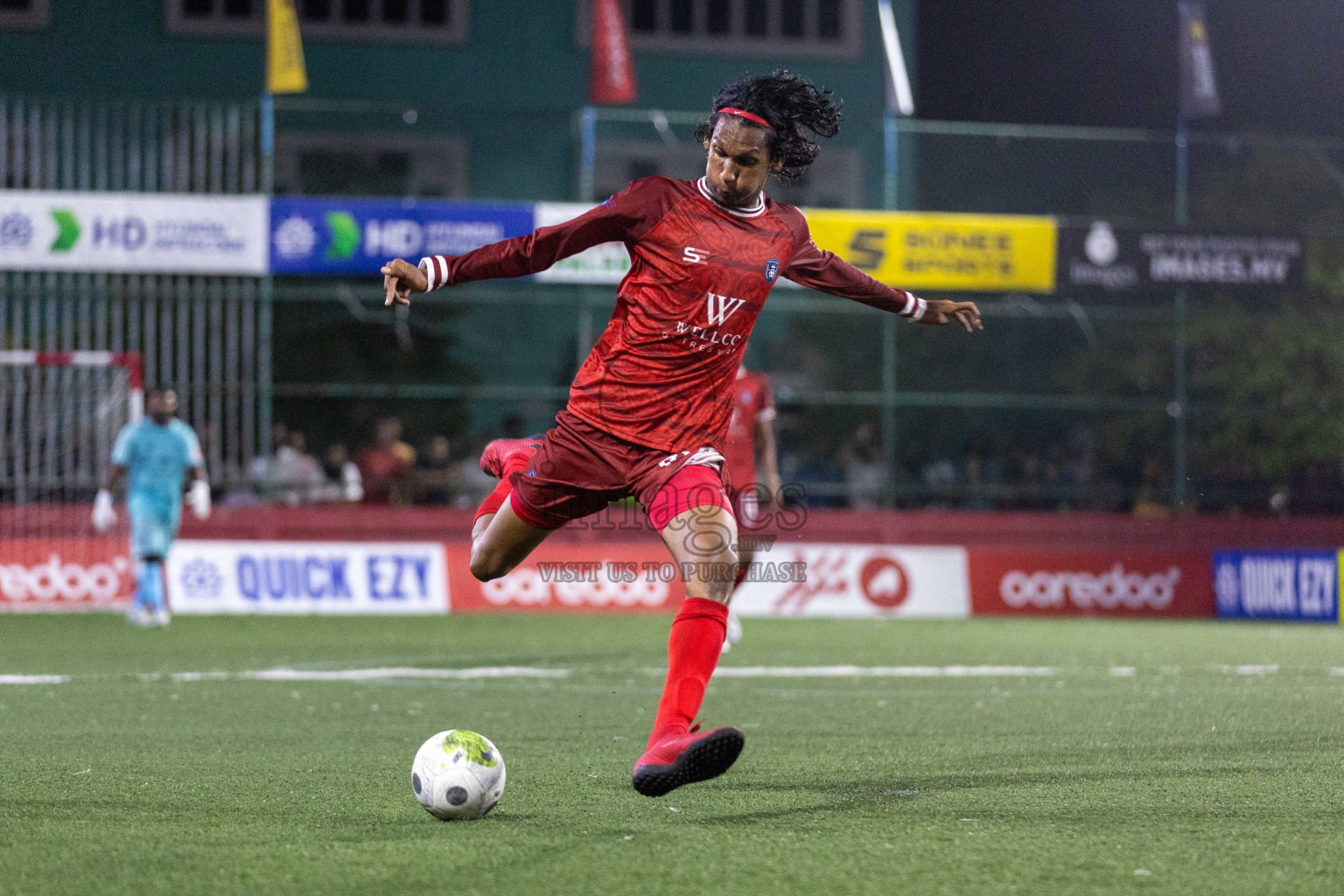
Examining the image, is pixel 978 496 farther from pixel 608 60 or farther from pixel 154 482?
pixel 154 482

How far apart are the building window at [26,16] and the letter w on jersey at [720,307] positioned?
83.9 ft

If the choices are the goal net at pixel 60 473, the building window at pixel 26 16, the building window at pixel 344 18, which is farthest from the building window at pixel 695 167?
the goal net at pixel 60 473

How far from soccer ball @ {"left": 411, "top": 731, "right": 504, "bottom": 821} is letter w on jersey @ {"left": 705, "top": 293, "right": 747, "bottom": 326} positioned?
1.62m

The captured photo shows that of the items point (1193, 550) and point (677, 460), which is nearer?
point (677, 460)

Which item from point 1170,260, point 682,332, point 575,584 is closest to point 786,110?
point 682,332

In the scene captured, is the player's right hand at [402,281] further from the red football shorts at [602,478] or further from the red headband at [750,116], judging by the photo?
the red headband at [750,116]

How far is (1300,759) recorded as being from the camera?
6.32m

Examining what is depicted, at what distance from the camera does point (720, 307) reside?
18.1 feet

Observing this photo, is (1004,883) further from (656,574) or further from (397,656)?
(656,574)

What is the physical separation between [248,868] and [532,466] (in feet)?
6.38

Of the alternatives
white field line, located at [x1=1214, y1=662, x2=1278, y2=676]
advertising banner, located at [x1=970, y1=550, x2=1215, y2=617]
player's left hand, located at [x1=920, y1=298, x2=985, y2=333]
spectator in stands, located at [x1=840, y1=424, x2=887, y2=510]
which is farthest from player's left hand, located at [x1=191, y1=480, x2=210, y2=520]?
player's left hand, located at [x1=920, y1=298, x2=985, y2=333]

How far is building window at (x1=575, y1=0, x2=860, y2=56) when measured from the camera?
2986 cm

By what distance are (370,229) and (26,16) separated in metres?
12.8

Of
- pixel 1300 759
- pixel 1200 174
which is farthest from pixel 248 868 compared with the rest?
pixel 1200 174
